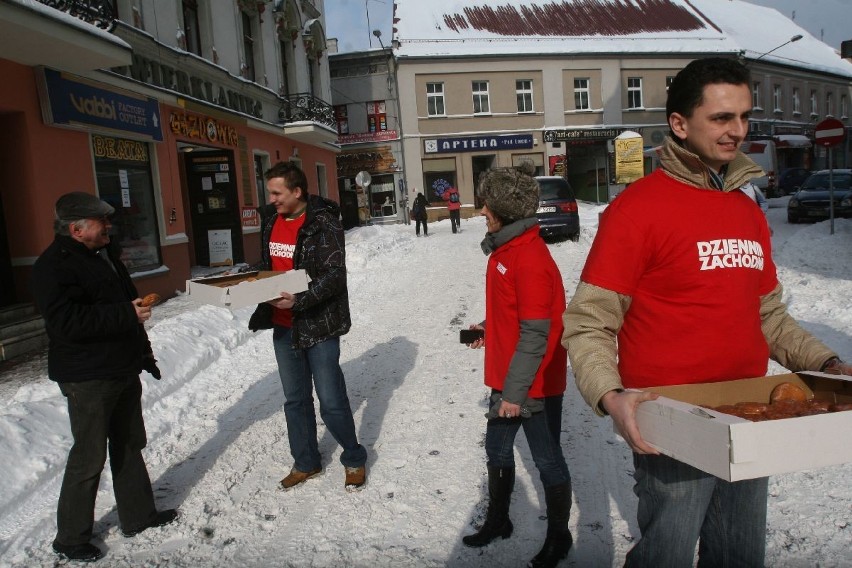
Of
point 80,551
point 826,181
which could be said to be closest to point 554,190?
point 826,181

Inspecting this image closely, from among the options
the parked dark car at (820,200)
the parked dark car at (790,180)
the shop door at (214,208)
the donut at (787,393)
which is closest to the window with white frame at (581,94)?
the parked dark car at (790,180)

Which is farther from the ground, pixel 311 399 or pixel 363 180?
pixel 363 180

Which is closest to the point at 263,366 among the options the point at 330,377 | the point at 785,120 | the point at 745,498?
the point at 330,377

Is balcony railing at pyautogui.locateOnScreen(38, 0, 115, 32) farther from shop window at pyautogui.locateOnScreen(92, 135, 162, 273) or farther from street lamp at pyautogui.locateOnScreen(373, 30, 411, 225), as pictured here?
street lamp at pyautogui.locateOnScreen(373, 30, 411, 225)

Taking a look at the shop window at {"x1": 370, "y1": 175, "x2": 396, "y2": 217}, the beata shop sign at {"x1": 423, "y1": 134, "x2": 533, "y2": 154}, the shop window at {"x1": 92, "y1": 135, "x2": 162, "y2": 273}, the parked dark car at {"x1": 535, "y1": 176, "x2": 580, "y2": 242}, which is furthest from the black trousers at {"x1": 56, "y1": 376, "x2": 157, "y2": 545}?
the shop window at {"x1": 370, "y1": 175, "x2": 396, "y2": 217}

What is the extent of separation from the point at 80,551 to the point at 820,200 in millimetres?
20471

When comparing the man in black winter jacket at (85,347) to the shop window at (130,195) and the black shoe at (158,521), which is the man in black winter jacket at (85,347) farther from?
the shop window at (130,195)

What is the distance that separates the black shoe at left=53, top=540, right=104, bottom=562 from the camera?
130 inches

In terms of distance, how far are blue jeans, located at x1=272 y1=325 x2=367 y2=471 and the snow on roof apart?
2937 cm

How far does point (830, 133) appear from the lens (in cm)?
1465

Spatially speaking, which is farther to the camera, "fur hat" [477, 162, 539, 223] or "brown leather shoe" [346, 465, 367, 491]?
"brown leather shoe" [346, 465, 367, 491]

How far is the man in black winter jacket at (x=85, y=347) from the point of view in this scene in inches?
127

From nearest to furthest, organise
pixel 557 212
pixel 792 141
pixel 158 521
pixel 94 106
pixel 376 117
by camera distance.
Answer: pixel 158 521
pixel 94 106
pixel 557 212
pixel 376 117
pixel 792 141

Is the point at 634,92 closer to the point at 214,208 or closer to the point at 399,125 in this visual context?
the point at 399,125
